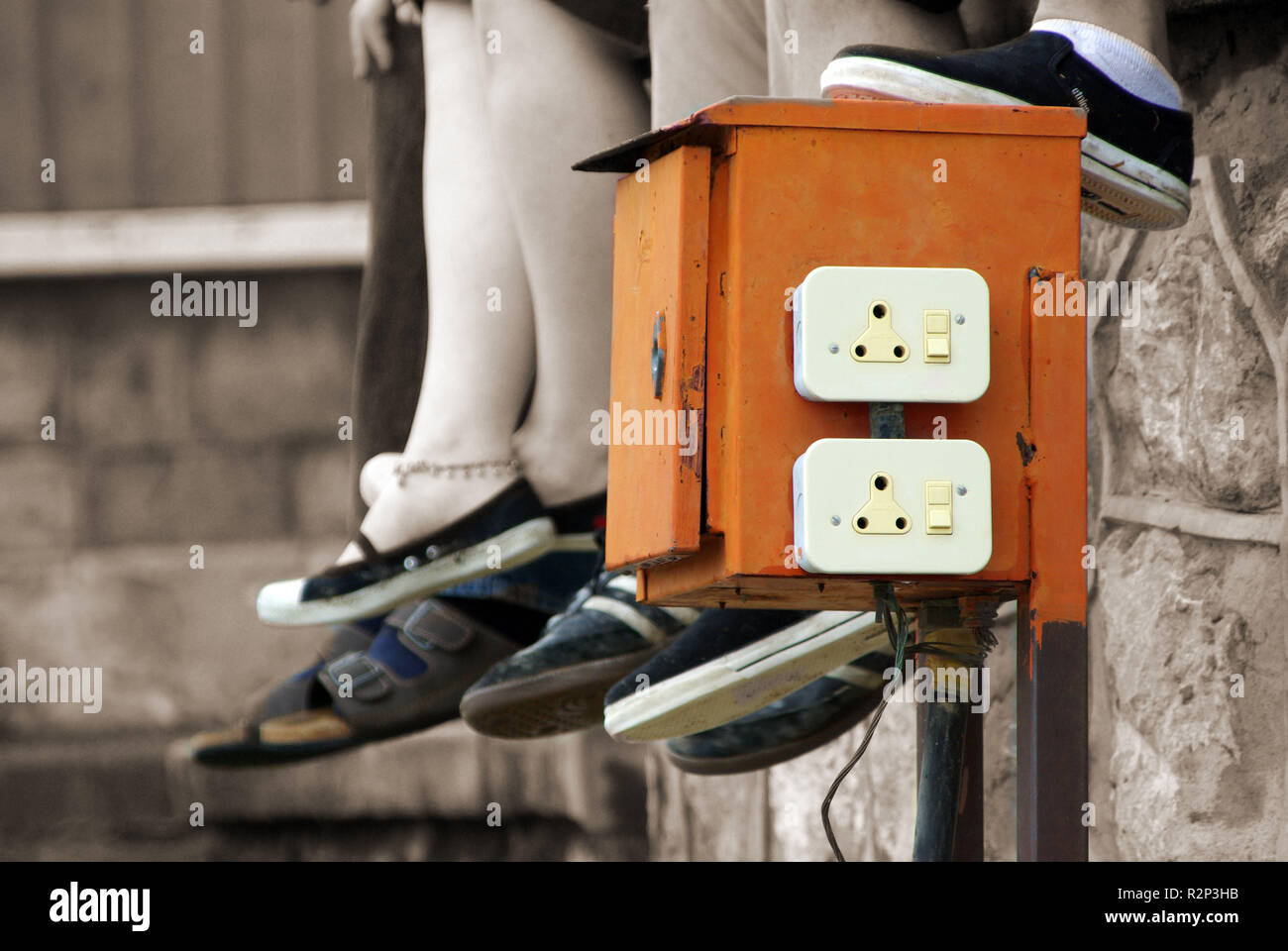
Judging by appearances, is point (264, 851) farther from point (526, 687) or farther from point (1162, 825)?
point (1162, 825)

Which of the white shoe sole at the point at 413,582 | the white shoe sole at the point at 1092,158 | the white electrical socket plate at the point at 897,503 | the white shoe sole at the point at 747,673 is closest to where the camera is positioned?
the white electrical socket plate at the point at 897,503

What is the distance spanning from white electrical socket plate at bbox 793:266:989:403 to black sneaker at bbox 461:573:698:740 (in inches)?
25.6

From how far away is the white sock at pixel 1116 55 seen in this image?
1092 mm

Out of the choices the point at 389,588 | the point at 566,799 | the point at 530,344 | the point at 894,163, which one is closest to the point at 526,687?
the point at 389,588

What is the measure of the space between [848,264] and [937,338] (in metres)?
0.07

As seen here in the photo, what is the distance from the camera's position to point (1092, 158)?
108 centimetres

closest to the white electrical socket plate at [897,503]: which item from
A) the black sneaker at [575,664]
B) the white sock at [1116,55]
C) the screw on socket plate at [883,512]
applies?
the screw on socket plate at [883,512]

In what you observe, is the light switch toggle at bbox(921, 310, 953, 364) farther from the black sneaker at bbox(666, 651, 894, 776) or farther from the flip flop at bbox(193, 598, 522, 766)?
the flip flop at bbox(193, 598, 522, 766)

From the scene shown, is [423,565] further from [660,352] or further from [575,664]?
[660,352]

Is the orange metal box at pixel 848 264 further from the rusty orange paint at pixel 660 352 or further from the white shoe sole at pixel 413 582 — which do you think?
the white shoe sole at pixel 413 582

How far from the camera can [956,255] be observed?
93 centimetres

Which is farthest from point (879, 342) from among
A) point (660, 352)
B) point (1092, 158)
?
point (1092, 158)

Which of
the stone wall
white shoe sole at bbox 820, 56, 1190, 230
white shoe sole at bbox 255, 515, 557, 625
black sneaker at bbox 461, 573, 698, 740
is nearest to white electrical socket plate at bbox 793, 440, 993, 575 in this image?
white shoe sole at bbox 820, 56, 1190, 230

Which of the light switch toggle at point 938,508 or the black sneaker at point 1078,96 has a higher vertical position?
the black sneaker at point 1078,96
